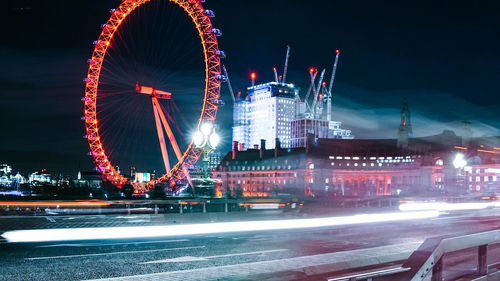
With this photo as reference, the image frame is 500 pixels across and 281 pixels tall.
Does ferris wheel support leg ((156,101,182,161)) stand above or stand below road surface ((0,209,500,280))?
above

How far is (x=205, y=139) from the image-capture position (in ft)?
166

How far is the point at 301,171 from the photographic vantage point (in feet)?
597

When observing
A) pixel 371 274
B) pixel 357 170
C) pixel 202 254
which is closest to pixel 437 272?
pixel 371 274

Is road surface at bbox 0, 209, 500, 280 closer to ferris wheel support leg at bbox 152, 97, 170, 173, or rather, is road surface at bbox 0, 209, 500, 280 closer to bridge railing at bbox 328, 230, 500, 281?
bridge railing at bbox 328, 230, 500, 281

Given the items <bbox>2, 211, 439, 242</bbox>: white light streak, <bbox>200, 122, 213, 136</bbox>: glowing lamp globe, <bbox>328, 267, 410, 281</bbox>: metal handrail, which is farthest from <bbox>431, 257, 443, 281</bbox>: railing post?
<bbox>200, 122, 213, 136</bbox>: glowing lamp globe

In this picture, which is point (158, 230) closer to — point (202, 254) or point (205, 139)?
point (202, 254)

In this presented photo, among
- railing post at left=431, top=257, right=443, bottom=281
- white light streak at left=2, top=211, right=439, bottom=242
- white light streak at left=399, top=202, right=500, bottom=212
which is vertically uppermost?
railing post at left=431, top=257, right=443, bottom=281

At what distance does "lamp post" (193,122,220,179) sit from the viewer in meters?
50.5

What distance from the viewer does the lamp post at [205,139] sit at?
166 feet

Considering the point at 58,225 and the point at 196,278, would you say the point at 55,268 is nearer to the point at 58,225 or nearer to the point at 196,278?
the point at 196,278

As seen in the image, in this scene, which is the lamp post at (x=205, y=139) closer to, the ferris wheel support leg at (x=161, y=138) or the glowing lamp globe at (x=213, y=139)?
the glowing lamp globe at (x=213, y=139)

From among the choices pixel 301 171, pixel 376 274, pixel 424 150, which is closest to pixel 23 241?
pixel 376 274

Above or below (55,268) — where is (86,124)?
above

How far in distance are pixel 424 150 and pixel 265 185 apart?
2634 inches
